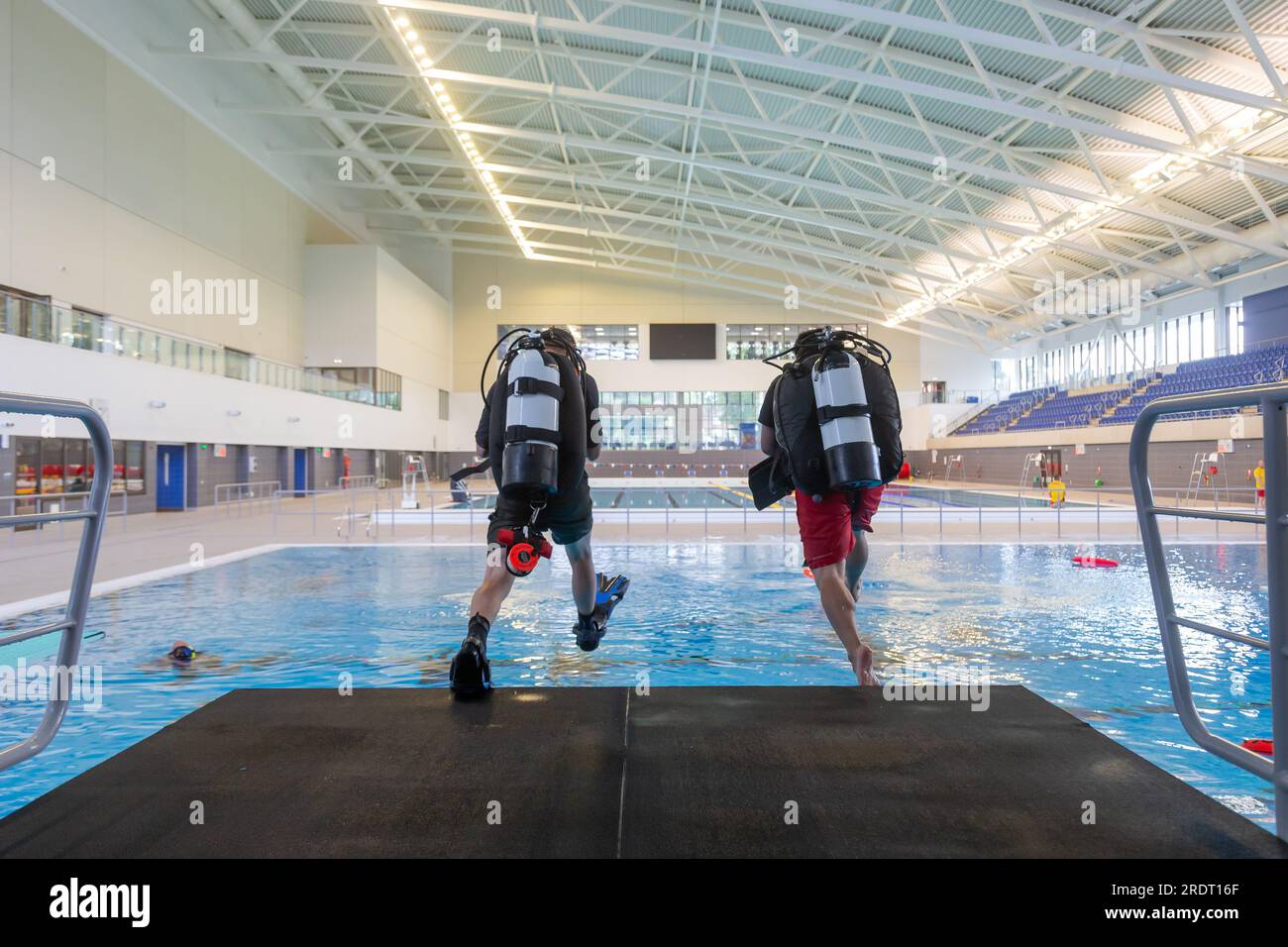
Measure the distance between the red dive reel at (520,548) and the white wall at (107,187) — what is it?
16.5 metres

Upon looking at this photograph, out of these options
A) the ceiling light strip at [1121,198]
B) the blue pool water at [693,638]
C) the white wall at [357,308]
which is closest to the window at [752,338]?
the ceiling light strip at [1121,198]

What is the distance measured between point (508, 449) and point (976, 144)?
2100 centimetres

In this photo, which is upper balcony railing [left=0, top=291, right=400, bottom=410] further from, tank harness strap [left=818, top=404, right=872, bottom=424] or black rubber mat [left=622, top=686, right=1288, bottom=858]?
black rubber mat [left=622, top=686, right=1288, bottom=858]

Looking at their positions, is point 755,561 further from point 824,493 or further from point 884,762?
point 884,762

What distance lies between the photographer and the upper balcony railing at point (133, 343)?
45.9 feet

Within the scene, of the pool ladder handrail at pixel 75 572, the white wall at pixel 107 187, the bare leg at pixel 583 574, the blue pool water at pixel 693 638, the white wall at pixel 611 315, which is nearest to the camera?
the pool ladder handrail at pixel 75 572

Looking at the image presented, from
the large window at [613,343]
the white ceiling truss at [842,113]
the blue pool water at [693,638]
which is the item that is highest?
the white ceiling truss at [842,113]

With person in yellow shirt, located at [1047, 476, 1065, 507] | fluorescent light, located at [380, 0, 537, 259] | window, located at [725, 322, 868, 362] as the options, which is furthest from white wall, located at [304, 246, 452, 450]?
person in yellow shirt, located at [1047, 476, 1065, 507]

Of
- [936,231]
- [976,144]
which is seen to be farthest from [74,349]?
[936,231]

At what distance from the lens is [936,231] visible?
2912 centimetres

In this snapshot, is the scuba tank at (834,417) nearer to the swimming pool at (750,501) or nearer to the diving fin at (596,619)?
the diving fin at (596,619)

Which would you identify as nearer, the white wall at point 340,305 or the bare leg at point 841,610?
the bare leg at point 841,610

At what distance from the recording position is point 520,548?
10.8 ft

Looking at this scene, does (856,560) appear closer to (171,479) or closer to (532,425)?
(532,425)
